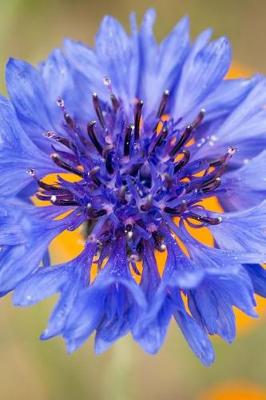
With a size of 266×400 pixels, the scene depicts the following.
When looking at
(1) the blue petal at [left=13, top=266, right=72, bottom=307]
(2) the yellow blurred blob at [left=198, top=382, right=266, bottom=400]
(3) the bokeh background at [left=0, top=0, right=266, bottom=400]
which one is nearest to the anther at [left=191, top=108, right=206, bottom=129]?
(1) the blue petal at [left=13, top=266, right=72, bottom=307]

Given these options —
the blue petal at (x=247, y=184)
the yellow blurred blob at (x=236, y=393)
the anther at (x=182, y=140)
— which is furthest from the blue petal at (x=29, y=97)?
the yellow blurred blob at (x=236, y=393)

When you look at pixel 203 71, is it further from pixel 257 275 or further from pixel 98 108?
pixel 257 275

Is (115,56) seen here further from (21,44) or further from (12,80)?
(21,44)

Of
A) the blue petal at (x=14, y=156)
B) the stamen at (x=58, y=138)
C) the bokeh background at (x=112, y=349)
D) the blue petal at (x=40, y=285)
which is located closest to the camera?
the blue petal at (x=40, y=285)

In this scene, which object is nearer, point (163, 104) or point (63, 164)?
point (63, 164)

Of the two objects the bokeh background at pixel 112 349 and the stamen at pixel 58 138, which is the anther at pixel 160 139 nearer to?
the stamen at pixel 58 138

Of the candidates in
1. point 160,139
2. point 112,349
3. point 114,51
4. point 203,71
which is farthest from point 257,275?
point 112,349

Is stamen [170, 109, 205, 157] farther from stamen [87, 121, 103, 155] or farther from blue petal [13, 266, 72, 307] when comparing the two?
blue petal [13, 266, 72, 307]

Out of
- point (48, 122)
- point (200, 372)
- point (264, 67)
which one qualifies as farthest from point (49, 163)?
point (264, 67)
